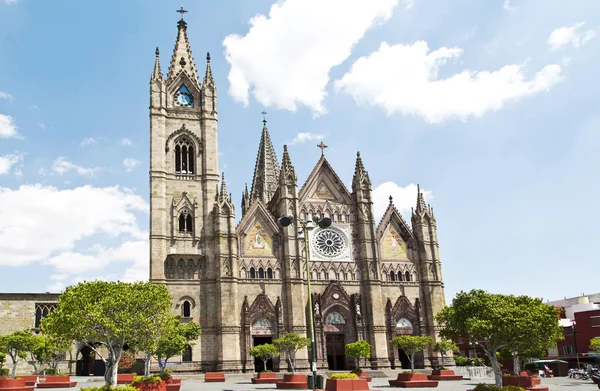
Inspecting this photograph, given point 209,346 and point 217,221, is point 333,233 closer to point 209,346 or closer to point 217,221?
point 217,221

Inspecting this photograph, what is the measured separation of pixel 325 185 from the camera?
221ft

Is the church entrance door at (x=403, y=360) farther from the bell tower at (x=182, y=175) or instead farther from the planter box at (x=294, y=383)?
the planter box at (x=294, y=383)

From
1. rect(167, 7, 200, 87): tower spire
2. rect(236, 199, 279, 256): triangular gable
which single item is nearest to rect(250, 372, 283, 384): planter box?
rect(236, 199, 279, 256): triangular gable

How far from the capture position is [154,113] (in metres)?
63.5

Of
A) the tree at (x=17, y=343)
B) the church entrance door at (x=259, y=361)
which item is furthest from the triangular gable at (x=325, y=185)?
the tree at (x=17, y=343)

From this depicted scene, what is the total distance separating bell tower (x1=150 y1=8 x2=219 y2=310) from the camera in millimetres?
58656

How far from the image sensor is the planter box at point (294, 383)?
39547 millimetres

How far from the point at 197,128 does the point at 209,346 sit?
24.3 meters

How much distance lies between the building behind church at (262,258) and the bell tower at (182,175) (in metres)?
0.11

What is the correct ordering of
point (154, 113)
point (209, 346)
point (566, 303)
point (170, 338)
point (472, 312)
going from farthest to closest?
point (566, 303)
point (154, 113)
point (209, 346)
point (170, 338)
point (472, 312)

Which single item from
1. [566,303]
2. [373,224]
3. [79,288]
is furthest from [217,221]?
[566,303]

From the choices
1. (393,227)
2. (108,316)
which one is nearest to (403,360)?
(393,227)

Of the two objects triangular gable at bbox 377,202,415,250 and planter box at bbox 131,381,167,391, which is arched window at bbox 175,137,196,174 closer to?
triangular gable at bbox 377,202,415,250

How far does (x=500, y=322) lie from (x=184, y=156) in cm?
4145
